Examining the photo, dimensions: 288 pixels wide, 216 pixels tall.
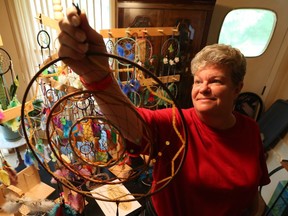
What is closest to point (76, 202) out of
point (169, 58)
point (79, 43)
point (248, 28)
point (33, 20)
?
point (79, 43)

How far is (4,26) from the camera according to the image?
134cm

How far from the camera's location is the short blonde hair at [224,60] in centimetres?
60

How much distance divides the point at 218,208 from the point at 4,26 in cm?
152

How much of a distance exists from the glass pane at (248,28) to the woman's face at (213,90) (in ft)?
5.12

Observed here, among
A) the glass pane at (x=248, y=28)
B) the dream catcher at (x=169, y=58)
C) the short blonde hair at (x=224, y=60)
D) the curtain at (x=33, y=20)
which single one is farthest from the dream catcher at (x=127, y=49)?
the glass pane at (x=248, y=28)

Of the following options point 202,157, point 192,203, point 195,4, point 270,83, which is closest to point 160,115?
point 202,157

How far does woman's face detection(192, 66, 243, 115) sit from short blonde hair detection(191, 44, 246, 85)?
0.05 ft

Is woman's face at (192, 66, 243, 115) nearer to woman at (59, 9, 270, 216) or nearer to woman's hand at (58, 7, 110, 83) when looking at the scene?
woman at (59, 9, 270, 216)

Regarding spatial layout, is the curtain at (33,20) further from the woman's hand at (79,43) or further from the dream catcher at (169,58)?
the woman's hand at (79,43)

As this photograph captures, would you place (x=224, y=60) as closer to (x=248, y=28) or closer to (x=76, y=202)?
(x=76, y=202)

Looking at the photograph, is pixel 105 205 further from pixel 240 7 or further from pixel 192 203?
pixel 240 7

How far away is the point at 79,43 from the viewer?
0.30 metres

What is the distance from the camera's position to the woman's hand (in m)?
0.29

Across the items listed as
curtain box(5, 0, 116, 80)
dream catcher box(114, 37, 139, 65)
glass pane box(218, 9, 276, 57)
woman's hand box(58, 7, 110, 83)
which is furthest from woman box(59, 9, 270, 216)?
glass pane box(218, 9, 276, 57)
